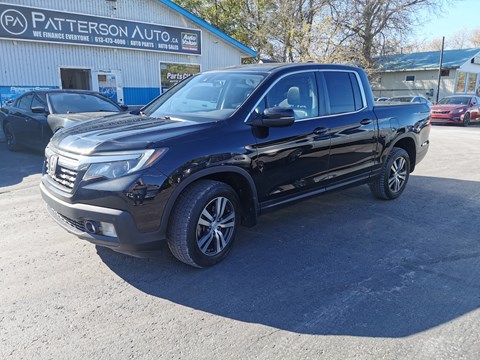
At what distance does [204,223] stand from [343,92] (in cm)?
263

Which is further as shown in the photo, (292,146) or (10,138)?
(10,138)

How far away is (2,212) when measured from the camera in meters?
5.09

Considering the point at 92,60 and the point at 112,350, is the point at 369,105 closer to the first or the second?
the point at 112,350

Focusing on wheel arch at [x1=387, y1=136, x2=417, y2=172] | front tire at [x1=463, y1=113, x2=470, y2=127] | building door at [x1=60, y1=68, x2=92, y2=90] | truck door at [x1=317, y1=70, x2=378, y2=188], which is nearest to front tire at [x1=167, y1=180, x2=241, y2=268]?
truck door at [x1=317, y1=70, x2=378, y2=188]

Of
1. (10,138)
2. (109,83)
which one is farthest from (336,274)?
(109,83)

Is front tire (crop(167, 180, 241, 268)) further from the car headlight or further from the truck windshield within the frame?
the truck windshield

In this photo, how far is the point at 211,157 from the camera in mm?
3383

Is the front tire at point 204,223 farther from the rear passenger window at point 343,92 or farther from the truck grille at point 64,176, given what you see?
the rear passenger window at point 343,92

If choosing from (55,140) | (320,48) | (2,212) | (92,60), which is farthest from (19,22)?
(320,48)

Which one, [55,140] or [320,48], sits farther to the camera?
[320,48]

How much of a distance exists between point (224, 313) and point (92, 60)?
47.3ft

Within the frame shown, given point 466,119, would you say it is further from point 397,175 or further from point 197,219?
point 197,219

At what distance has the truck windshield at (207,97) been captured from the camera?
3.91m

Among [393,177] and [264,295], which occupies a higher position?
[393,177]
